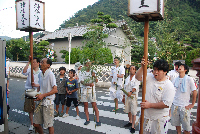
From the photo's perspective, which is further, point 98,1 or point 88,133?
point 98,1

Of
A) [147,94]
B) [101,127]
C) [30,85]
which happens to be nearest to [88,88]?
[101,127]

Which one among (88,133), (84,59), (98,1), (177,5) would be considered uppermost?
(98,1)

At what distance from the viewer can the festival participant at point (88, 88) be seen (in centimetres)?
474

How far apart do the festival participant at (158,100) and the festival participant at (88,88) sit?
2.26m

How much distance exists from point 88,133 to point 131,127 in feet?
3.91

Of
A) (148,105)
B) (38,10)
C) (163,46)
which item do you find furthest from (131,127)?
(163,46)

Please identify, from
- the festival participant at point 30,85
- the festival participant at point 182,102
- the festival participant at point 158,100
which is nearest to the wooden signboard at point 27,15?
the festival participant at point 30,85

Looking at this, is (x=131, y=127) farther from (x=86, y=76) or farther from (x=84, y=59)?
(x=84, y=59)

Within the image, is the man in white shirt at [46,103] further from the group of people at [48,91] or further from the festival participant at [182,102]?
the festival participant at [182,102]

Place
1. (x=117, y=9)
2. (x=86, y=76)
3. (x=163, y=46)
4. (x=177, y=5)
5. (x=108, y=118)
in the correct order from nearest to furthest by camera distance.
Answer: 1. (x=86, y=76)
2. (x=108, y=118)
3. (x=163, y=46)
4. (x=177, y=5)
5. (x=117, y=9)

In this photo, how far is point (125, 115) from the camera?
5.85 metres

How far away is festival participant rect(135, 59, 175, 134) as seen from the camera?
100 inches

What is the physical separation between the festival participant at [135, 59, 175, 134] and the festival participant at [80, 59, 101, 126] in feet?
7.40

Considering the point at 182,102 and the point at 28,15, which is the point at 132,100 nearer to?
the point at 182,102
